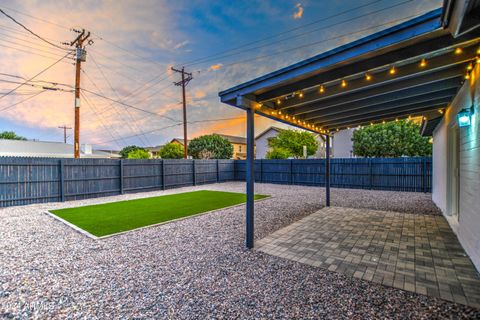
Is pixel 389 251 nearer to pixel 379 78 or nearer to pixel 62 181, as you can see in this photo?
pixel 379 78

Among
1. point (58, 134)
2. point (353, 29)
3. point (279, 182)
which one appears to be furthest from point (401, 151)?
point (58, 134)

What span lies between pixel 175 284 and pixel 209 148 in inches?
906

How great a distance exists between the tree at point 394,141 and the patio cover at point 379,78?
15225 mm

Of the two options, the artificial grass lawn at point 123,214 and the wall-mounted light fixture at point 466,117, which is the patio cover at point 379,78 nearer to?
Answer: the wall-mounted light fixture at point 466,117

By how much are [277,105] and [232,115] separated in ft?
54.4

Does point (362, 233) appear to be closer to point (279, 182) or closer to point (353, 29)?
point (353, 29)

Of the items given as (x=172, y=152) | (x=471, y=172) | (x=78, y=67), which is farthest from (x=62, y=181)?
(x=172, y=152)

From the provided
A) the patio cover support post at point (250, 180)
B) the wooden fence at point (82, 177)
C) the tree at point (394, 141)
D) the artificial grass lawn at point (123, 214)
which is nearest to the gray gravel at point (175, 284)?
the patio cover support post at point (250, 180)

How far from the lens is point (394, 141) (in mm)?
18750

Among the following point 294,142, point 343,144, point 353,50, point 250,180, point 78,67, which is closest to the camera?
point 353,50

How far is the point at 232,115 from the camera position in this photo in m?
20.8

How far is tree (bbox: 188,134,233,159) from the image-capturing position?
25000 mm

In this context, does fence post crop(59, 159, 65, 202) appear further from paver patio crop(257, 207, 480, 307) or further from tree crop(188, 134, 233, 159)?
tree crop(188, 134, 233, 159)

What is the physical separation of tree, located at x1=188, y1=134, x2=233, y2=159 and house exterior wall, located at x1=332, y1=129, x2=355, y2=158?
1183 cm
